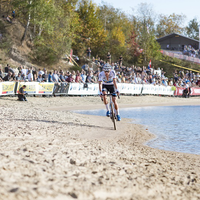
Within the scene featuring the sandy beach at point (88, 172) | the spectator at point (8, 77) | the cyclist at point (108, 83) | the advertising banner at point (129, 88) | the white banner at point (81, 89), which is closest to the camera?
the sandy beach at point (88, 172)

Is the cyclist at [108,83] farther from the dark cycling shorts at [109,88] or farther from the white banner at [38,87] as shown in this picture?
the white banner at [38,87]

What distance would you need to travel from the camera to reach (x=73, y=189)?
3.86 metres

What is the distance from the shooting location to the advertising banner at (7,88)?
19.5m

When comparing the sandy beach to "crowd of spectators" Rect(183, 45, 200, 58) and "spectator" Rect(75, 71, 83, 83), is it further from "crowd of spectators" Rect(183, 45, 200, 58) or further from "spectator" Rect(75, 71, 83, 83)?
"crowd of spectators" Rect(183, 45, 200, 58)

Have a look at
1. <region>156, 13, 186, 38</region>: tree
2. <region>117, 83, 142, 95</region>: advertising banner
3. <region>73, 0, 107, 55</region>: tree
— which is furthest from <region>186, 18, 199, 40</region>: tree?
<region>117, 83, 142, 95</region>: advertising banner

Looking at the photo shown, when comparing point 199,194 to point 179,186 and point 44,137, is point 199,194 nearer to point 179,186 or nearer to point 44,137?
point 179,186

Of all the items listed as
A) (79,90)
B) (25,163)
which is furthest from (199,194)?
(79,90)

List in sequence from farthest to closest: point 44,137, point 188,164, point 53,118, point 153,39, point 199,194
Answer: point 153,39 → point 53,118 → point 44,137 → point 188,164 → point 199,194

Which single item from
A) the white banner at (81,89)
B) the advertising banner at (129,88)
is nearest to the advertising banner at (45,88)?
the white banner at (81,89)

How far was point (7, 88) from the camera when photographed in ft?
65.2

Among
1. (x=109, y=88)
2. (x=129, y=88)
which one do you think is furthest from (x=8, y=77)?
(x=129, y=88)

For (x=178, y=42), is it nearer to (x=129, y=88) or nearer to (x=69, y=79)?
(x=129, y=88)

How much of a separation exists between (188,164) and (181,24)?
87.1 meters

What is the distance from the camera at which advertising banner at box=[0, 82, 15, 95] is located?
64.0ft
